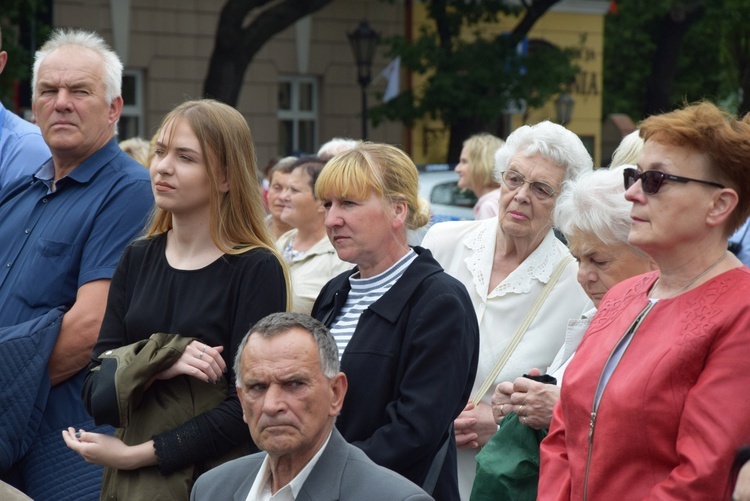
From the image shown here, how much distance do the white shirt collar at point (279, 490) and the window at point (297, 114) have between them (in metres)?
20.9

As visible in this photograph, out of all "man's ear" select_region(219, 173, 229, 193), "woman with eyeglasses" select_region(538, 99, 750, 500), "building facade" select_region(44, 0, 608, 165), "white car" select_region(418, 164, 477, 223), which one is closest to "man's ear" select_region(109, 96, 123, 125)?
"man's ear" select_region(219, 173, 229, 193)

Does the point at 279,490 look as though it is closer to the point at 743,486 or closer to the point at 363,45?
the point at 743,486

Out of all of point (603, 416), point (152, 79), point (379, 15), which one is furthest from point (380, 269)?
point (379, 15)

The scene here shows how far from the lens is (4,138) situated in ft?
16.8

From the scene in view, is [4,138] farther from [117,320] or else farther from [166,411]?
[166,411]

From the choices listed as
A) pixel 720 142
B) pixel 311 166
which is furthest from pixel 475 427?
pixel 311 166

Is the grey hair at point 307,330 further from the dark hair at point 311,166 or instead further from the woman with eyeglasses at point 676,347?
the dark hair at point 311,166

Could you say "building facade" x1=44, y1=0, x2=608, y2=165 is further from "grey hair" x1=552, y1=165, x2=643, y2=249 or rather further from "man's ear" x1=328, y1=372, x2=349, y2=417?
"man's ear" x1=328, y1=372, x2=349, y2=417

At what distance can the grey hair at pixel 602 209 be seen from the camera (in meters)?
3.83

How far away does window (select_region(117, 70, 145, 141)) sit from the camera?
21.6m

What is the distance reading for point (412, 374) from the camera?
3625 mm

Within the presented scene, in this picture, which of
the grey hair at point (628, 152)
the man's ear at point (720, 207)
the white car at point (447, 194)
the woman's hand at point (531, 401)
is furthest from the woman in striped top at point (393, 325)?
the white car at point (447, 194)

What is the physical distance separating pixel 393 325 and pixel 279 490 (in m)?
0.82

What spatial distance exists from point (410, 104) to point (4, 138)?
58.4 feet
